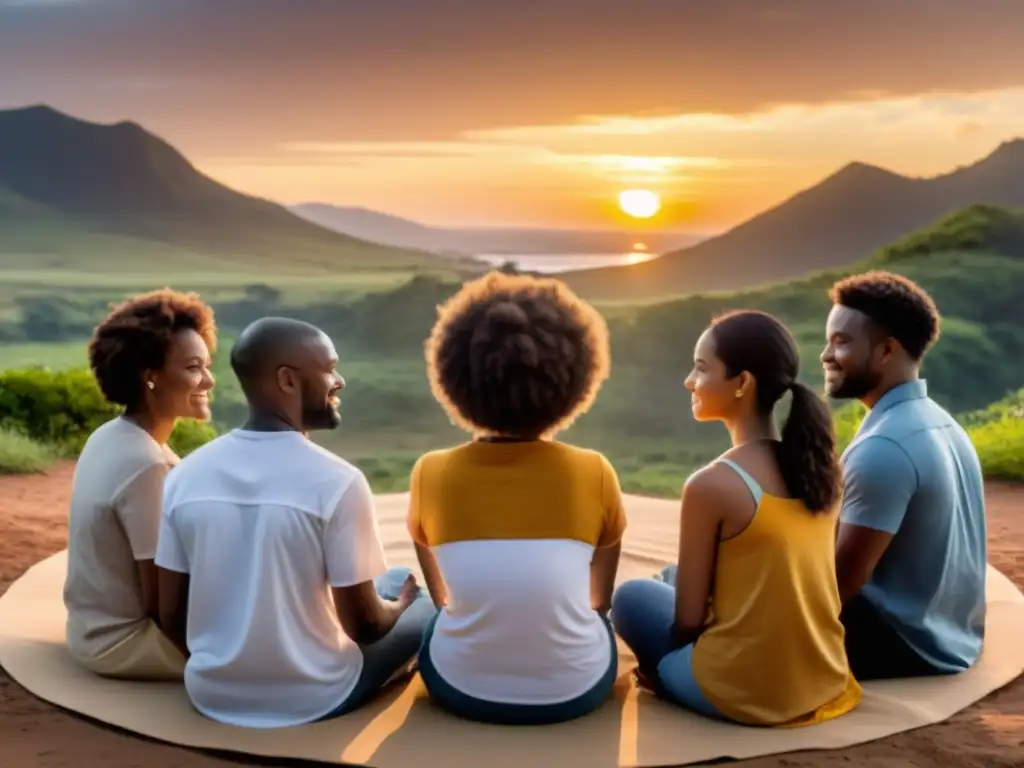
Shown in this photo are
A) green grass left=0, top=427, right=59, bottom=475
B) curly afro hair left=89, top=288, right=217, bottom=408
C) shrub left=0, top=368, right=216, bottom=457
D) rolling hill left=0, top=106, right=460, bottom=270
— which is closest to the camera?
curly afro hair left=89, top=288, right=217, bottom=408

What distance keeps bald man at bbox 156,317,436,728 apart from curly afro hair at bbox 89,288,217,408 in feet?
1.59

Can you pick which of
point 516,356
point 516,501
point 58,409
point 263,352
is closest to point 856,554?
point 516,501

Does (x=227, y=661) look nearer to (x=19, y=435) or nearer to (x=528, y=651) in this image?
(x=528, y=651)

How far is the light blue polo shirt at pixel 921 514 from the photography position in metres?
3.30

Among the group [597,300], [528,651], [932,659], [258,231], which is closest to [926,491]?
[932,659]

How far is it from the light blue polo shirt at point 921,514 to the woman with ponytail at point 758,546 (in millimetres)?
383

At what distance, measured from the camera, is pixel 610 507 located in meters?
2.97

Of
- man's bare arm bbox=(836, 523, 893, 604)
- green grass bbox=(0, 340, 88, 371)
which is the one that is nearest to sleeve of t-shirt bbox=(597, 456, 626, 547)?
man's bare arm bbox=(836, 523, 893, 604)

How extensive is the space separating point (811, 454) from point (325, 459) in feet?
3.75

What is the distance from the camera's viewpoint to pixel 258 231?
14.9m

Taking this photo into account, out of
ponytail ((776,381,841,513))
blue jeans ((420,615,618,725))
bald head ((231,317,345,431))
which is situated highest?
bald head ((231,317,345,431))

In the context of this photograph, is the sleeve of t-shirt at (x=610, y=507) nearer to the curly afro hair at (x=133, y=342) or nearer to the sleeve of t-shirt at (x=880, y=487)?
the sleeve of t-shirt at (x=880, y=487)

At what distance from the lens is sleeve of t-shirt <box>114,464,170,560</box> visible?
324 cm

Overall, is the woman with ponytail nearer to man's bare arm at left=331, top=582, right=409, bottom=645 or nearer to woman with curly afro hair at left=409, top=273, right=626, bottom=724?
woman with curly afro hair at left=409, top=273, right=626, bottom=724
